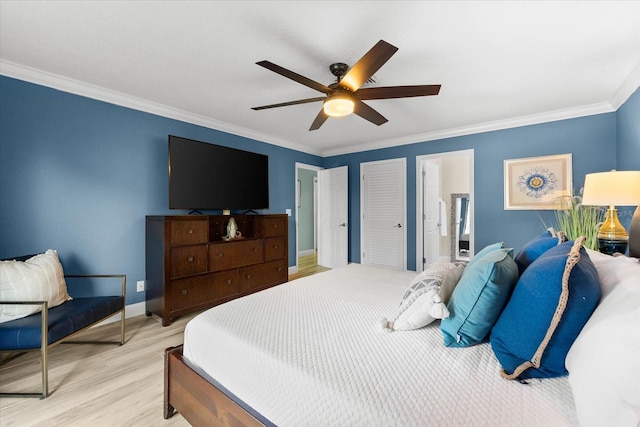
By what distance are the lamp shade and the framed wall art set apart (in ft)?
4.90

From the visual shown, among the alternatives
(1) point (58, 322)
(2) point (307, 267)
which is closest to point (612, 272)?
(1) point (58, 322)

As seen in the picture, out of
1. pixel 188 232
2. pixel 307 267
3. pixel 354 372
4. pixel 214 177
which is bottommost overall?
pixel 307 267

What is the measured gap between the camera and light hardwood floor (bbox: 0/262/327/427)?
63.3 inches

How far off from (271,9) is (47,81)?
2.29 meters

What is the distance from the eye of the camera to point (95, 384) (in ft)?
6.25

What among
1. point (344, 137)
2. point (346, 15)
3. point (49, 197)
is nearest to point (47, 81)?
point (49, 197)

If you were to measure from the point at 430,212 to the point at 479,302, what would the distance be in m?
3.93

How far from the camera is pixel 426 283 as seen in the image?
4.60 ft

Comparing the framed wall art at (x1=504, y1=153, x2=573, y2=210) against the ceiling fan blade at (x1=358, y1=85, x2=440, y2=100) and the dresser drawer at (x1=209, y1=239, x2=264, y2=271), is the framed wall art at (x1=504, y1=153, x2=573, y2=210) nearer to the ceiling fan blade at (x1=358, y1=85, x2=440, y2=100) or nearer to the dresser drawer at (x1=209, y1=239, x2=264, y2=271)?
the ceiling fan blade at (x1=358, y1=85, x2=440, y2=100)

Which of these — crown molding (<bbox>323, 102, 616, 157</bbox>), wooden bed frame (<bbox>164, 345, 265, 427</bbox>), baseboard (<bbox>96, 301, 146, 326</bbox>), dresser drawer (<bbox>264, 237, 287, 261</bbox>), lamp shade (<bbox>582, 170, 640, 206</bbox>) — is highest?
crown molding (<bbox>323, 102, 616, 157</bbox>)

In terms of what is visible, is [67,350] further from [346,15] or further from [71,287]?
[346,15]

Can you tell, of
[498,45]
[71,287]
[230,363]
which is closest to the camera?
[230,363]

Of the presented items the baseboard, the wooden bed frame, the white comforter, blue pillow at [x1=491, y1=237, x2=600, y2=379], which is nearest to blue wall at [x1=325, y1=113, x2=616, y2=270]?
the white comforter

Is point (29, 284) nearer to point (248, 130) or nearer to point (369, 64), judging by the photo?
point (369, 64)
